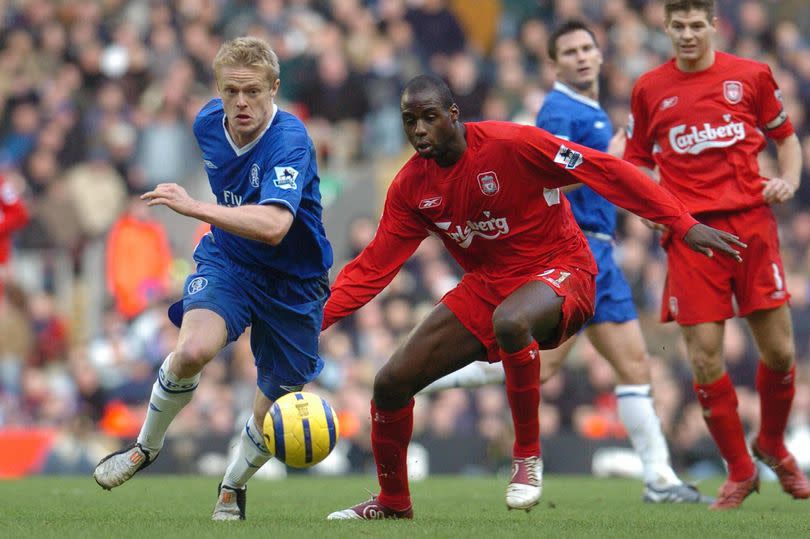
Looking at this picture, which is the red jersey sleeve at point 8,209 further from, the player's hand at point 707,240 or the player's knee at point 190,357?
the player's hand at point 707,240

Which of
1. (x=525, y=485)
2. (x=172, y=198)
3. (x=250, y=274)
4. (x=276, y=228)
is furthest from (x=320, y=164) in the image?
(x=172, y=198)

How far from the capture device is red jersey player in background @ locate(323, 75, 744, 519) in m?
7.26

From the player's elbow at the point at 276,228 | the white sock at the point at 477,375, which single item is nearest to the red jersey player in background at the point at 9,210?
the white sock at the point at 477,375

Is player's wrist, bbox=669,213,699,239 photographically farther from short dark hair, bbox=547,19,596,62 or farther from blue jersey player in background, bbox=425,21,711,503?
short dark hair, bbox=547,19,596,62

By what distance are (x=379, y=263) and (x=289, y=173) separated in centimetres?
79

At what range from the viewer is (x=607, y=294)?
9625 millimetres

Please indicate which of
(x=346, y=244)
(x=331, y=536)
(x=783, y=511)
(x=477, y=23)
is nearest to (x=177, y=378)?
(x=331, y=536)


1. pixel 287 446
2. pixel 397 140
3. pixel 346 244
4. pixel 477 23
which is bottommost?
pixel 287 446

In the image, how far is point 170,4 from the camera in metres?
19.0

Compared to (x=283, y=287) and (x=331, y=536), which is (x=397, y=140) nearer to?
(x=283, y=287)

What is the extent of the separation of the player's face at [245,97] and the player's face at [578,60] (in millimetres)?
2800

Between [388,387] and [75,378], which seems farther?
[75,378]

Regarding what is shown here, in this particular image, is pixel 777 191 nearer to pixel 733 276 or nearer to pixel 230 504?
pixel 733 276

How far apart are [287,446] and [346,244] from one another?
949 centimetres
